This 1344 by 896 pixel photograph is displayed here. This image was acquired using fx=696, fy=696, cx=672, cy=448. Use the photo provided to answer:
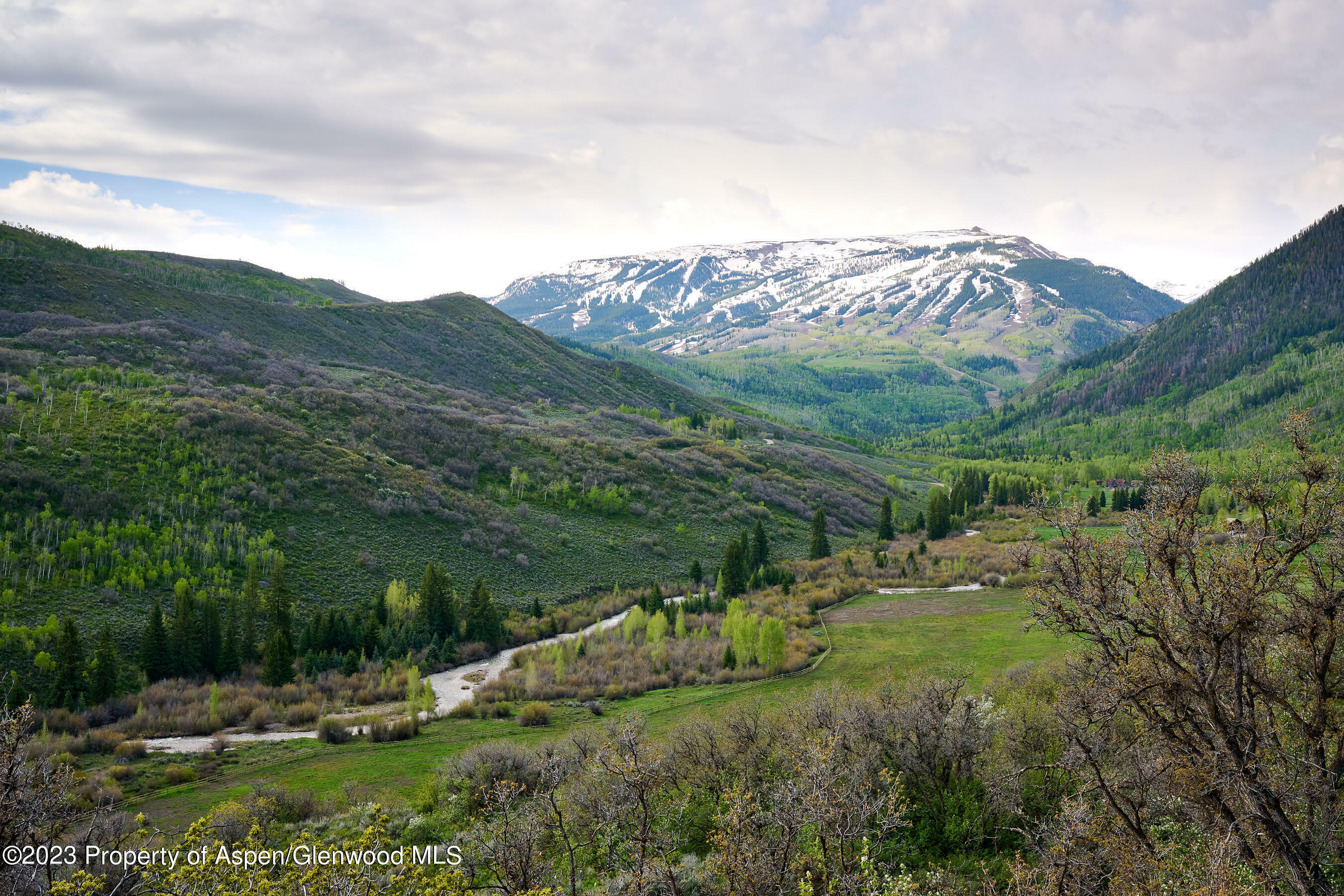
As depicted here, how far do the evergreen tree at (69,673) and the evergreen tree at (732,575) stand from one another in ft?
152

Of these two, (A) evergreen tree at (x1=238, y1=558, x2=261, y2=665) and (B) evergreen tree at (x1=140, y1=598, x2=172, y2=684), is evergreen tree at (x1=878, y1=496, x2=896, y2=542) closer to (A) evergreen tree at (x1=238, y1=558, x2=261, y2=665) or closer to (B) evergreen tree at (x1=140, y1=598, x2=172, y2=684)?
(A) evergreen tree at (x1=238, y1=558, x2=261, y2=665)

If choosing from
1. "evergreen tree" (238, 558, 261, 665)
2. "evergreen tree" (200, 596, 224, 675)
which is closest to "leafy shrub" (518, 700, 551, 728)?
"evergreen tree" (238, 558, 261, 665)

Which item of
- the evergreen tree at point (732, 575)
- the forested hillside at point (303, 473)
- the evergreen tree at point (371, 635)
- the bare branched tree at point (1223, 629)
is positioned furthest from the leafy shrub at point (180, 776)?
the evergreen tree at point (732, 575)

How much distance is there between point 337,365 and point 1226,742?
5347 inches

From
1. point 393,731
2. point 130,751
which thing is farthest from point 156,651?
point 393,731

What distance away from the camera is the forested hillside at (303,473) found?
162ft

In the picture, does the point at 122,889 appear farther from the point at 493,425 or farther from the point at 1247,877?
the point at 493,425

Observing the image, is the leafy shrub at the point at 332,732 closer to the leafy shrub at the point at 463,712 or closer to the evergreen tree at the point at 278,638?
the leafy shrub at the point at 463,712

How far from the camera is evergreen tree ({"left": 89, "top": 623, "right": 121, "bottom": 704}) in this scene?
1457 inches

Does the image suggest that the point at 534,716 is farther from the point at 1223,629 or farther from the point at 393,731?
the point at 1223,629

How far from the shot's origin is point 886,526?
98.3m

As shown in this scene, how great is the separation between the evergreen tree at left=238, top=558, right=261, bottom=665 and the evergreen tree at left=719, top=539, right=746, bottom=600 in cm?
3803

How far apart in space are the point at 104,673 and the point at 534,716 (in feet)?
75.8

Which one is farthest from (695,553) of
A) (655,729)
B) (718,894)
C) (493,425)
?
(718,894)
